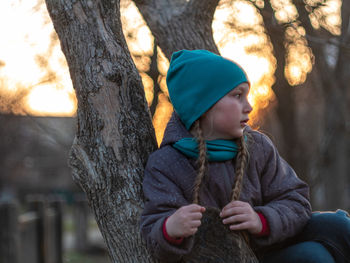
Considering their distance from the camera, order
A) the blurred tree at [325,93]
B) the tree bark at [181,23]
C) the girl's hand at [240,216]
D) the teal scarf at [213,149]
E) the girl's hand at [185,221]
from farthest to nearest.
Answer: the blurred tree at [325,93], the tree bark at [181,23], the teal scarf at [213,149], the girl's hand at [240,216], the girl's hand at [185,221]

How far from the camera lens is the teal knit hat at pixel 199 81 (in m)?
2.04

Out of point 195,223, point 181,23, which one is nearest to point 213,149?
point 195,223

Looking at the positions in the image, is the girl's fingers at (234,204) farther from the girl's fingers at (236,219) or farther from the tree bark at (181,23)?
the tree bark at (181,23)

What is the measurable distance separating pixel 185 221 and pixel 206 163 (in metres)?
0.30

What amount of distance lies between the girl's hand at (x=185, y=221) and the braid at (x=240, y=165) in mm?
192

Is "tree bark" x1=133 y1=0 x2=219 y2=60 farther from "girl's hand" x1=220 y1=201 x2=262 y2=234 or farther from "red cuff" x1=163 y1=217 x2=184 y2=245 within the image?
"red cuff" x1=163 y1=217 x2=184 y2=245

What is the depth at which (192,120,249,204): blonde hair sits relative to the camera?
1.95 m

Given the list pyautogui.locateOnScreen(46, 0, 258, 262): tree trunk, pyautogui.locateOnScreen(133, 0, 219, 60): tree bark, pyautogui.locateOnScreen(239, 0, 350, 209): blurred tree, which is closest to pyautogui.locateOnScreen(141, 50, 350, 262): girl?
pyautogui.locateOnScreen(46, 0, 258, 262): tree trunk

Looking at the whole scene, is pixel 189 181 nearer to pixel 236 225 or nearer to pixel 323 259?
pixel 236 225

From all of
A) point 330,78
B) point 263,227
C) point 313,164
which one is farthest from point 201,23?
point 313,164

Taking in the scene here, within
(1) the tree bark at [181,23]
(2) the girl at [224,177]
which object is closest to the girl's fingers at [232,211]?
(2) the girl at [224,177]

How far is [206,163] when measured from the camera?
2027 mm

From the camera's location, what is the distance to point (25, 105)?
26.5ft

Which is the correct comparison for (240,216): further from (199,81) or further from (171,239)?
(199,81)
